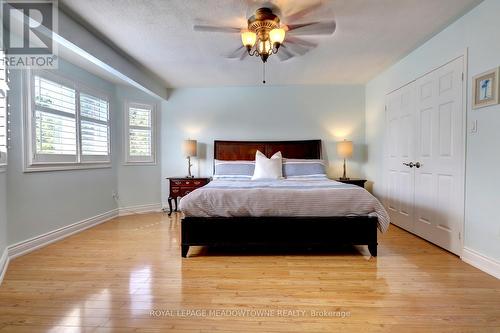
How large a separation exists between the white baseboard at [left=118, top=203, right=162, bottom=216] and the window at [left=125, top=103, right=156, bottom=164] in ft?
2.81

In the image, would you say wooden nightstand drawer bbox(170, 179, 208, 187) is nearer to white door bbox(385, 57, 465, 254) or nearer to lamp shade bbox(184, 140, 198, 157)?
lamp shade bbox(184, 140, 198, 157)

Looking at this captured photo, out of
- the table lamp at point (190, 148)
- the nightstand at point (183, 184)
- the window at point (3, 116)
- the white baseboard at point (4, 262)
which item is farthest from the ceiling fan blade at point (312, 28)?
the white baseboard at point (4, 262)

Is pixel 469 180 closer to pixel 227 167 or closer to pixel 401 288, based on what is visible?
pixel 401 288

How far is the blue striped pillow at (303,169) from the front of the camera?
4.21m

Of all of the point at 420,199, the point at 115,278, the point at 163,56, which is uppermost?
the point at 163,56

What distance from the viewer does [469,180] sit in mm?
2492

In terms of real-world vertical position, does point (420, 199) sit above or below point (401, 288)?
above

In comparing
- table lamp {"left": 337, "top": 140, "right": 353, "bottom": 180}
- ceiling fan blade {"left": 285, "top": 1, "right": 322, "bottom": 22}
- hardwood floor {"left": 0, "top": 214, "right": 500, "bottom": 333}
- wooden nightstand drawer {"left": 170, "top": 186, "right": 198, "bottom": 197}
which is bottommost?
hardwood floor {"left": 0, "top": 214, "right": 500, "bottom": 333}

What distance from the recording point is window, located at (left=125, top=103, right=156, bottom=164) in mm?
4766

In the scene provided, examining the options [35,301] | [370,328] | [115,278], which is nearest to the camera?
[370,328]

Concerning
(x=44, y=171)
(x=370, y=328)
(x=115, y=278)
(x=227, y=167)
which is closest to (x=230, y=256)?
(x=115, y=278)

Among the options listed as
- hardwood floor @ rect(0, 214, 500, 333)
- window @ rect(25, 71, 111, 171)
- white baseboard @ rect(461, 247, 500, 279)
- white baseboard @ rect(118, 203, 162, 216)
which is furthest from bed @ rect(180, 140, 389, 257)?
white baseboard @ rect(118, 203, 162, 216)

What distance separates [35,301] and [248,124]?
12.9 feet

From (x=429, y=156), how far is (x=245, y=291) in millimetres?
2694
